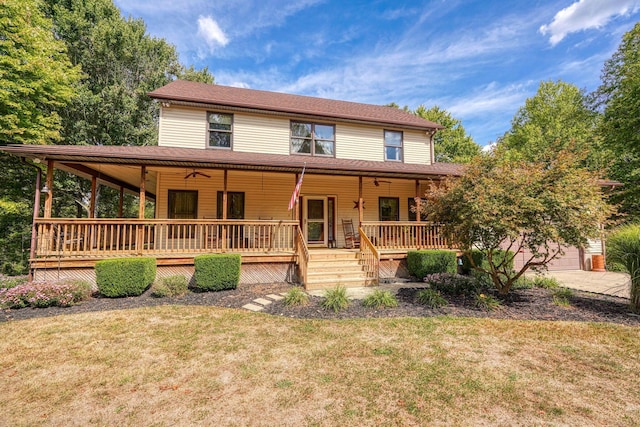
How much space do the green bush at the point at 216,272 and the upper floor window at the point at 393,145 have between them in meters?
8.88

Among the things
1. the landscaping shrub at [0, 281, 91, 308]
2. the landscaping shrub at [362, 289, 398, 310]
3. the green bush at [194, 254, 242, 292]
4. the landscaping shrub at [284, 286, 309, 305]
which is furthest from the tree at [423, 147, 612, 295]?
the landscaping shrub at [0, 281, 91, 308]

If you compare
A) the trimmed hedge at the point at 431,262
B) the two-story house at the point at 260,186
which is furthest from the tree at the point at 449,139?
the trimmed hedge at the point at 431,262

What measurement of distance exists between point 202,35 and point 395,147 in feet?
44.3

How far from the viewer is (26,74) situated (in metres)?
13.5

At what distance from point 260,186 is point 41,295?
7.40 meters

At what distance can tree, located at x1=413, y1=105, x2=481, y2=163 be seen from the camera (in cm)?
2827

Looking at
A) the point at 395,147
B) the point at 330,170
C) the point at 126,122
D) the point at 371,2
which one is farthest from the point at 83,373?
the point at 126,122

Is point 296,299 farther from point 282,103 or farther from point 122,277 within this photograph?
point 282,103

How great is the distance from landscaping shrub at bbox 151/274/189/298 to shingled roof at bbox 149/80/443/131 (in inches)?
276

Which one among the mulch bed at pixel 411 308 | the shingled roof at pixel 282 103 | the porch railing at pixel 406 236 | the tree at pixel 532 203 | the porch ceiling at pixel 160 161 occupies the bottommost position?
the mulch bed at pixel 411 308

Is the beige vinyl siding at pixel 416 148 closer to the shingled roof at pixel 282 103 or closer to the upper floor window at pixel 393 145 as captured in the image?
the upper floor window at pixel 393 145

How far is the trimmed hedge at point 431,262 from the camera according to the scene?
929cm

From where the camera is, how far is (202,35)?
17156 mm

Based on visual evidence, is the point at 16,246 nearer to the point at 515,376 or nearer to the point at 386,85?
the point at 515,376
